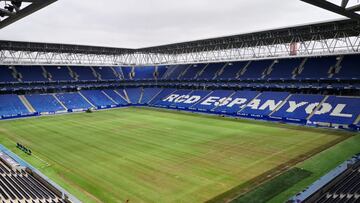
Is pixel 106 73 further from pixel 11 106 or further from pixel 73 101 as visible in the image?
pixel 11 106

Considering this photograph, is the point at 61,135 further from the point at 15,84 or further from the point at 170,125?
the point at 15,84

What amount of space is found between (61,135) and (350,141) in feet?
119

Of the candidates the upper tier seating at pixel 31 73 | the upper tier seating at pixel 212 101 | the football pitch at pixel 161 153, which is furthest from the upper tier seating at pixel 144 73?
the football pitch at pixel 161 153

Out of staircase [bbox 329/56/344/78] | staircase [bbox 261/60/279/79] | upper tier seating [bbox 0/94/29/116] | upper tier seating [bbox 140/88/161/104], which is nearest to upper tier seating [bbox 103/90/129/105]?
upper tier seating [bbox 140/88/161/104]

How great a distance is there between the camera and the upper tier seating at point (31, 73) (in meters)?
63.8

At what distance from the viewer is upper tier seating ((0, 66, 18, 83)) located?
60.4 metres

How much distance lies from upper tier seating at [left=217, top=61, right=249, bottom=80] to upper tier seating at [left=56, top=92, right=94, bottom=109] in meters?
31.3

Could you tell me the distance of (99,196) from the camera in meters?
19.4

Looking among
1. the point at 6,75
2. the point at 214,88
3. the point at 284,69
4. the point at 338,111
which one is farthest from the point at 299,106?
the point at 6,75

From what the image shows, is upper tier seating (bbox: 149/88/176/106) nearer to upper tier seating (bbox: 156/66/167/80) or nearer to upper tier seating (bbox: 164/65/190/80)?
upper tier seating (bbox: 164/65/190/80)

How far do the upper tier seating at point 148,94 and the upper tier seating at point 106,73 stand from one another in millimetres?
9467

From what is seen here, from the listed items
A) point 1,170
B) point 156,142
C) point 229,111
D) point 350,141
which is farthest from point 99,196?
point 229,111

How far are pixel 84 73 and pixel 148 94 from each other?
57.4ft

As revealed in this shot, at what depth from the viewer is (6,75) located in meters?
61.6
